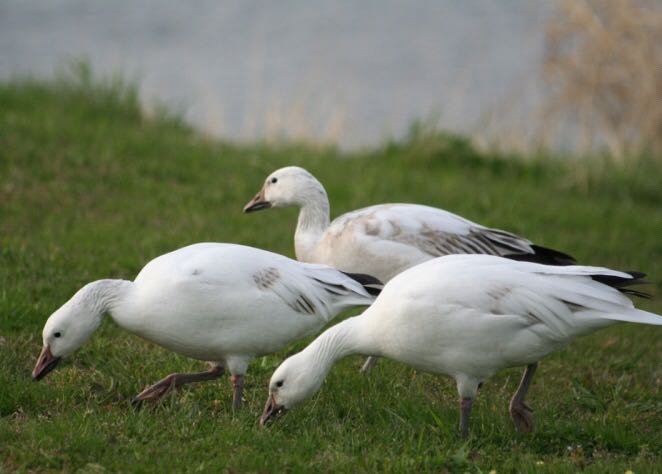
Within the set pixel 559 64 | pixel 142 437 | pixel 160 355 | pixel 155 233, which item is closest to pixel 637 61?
pixel 559 64

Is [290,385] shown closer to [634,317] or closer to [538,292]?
[538,292]

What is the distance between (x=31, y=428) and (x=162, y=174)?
5.45 metres

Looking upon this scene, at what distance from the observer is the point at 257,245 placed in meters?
8.61

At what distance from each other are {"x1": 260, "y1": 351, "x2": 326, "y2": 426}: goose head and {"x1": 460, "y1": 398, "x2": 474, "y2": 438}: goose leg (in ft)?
2.47

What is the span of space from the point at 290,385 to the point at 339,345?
0.36 m

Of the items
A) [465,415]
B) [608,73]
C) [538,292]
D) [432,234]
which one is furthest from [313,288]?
[608,73]

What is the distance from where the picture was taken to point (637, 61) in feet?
41.6

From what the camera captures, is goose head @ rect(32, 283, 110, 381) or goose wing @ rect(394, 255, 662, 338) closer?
goose wing @ rect(394, 255, 662, 338)

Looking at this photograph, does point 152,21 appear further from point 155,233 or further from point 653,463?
point 653,463

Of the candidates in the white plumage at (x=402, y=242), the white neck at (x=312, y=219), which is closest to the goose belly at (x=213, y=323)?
the white plumage at (x=402, y=242)

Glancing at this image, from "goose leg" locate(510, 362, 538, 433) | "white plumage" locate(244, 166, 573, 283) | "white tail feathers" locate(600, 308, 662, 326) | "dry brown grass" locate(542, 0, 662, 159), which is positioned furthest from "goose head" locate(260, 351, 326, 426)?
"dry brown grass" locate(542, 0, 662, 159)

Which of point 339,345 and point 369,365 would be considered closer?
point 339,345

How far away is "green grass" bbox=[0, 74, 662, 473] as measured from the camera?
4756 millimetres

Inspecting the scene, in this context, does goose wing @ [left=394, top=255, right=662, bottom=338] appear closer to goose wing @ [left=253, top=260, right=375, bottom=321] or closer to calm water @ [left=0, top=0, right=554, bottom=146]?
goose wing @ [left=253, top=260, right=375, bottom=321]
